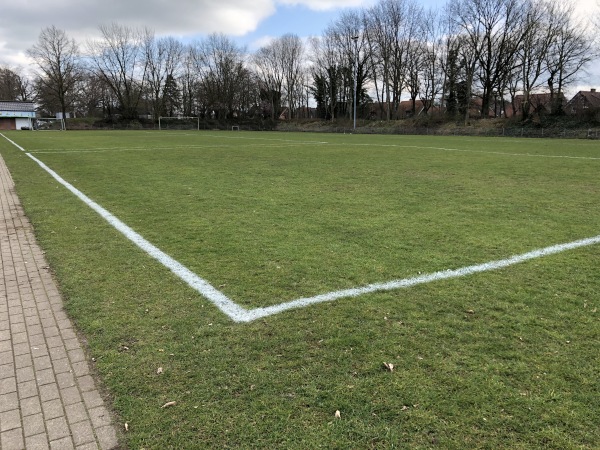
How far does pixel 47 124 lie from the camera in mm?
72812

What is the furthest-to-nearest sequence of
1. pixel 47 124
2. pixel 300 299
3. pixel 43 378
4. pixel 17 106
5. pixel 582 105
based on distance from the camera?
pixel 17 106 < pixel 47 124 < pixel 582 105 < pixel 300 299 < pixel 43 378

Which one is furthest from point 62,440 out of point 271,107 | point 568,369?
point 271,107

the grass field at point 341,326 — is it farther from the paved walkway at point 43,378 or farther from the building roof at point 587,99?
the building roof at point 587,99

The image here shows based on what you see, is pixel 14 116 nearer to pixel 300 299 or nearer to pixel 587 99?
pixel 300 299

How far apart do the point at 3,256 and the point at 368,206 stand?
5.54m

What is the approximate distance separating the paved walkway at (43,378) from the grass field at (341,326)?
15 centimetres

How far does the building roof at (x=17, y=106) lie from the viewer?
74.8 meters

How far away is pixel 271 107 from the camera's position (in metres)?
83.6

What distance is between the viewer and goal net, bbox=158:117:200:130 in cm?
7338

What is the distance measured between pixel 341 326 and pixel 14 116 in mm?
88120

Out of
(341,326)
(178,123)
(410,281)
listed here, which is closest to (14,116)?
(178,123)

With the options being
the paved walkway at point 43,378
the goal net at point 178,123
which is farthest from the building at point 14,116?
the paved walkway at point 43,378

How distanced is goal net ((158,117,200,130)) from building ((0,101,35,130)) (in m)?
22.1

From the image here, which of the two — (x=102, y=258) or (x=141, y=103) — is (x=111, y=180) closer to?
(x=102, y=258)
